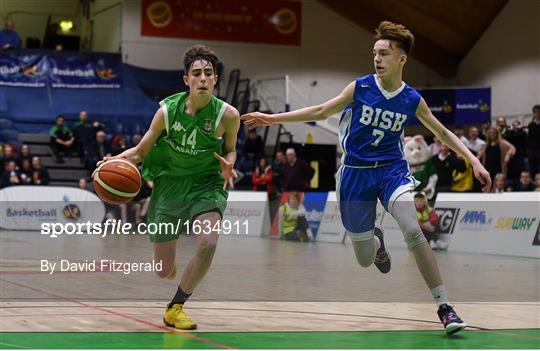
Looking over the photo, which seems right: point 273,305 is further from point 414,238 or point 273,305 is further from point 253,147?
point 253,147

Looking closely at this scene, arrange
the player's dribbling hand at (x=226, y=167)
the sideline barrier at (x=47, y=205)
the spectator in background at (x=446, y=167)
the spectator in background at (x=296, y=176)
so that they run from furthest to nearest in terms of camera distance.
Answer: the spectator in background at (x=296, y=176) → the sideline barrier at (x=47, y=205) → the spectator in background at (x=446, y=167) → the player's dribbling hand at (x=226, y=167)

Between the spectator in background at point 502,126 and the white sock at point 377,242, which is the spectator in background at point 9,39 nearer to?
the spectator in background at point 502,126

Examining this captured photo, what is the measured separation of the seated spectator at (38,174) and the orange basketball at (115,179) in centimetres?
1726

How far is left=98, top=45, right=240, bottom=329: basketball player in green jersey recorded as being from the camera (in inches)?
288

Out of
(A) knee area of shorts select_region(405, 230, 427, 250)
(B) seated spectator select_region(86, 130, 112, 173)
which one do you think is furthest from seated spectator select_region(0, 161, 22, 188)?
(A) knee area of shorts select_region(405, 230, 427, 250)

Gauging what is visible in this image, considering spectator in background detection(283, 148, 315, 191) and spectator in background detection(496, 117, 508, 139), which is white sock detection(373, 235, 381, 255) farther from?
spectator in background detection(283, 148, 315, 191)

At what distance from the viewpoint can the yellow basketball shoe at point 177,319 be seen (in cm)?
715

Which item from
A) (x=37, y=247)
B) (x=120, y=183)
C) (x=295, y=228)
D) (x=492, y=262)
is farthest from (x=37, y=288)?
(x=295, y=228)

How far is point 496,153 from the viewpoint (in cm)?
1961

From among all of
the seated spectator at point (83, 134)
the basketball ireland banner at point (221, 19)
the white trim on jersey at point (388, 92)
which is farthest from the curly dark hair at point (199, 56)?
the basketball ireland banner at point (221, 19)

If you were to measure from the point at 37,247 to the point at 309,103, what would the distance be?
17780 millimetres

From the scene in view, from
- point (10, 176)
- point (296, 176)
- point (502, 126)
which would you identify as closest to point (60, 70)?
point (10, 176)

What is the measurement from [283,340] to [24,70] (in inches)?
945

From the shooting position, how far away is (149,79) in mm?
30781
